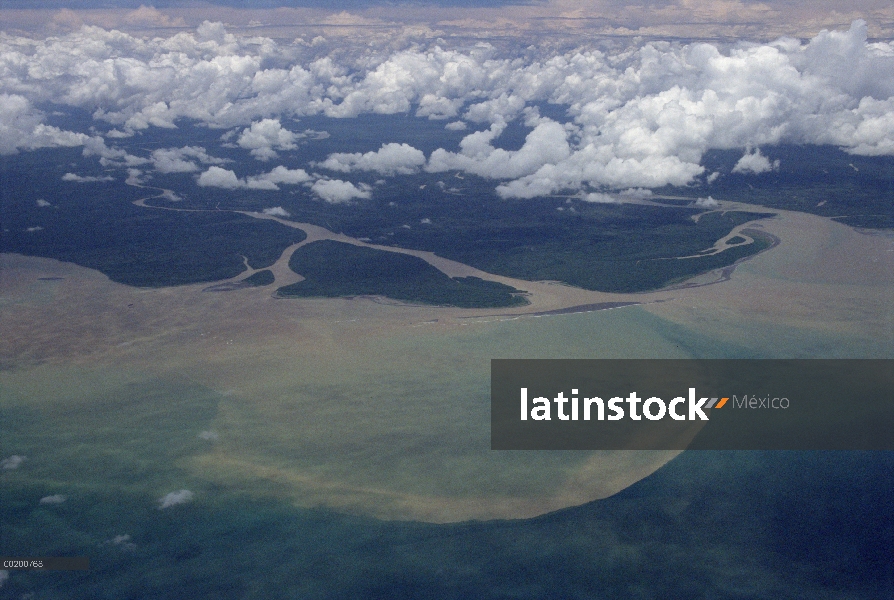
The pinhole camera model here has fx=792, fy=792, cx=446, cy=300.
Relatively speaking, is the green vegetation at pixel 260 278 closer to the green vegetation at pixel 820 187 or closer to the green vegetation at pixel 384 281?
the green vegetation at pixel 384 281

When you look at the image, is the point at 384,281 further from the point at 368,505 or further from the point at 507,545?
the point at 507,545

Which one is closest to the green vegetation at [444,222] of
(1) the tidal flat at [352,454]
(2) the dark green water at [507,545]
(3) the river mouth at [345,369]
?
(3) the river mouth at [345,369]

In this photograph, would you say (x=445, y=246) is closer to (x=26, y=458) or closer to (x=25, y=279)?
(x=25, y=279)

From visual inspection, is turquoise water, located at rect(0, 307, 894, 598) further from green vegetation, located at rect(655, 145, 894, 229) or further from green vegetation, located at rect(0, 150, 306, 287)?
green vegetation, located at rect(655, 145, 894, 229)
